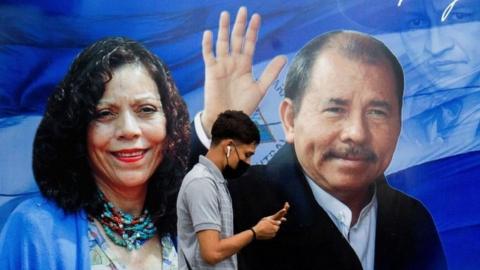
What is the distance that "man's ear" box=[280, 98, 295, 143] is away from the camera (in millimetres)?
4059

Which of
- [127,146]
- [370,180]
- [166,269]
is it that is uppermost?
[127,146]

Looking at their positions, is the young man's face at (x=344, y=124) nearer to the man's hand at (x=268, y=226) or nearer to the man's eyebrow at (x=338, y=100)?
the man's eyebrow at (x=338, y=100)

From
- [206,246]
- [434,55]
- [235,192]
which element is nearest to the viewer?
[206,246]

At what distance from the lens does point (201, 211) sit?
3.45m

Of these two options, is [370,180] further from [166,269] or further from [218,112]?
[166,269]

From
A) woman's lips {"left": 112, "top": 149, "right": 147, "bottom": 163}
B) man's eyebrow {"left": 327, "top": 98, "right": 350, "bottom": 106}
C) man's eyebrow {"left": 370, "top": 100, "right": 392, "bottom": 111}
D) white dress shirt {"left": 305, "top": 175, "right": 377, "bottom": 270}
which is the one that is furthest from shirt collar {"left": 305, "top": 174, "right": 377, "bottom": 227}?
woman's lips {"left": 112, "top": 149, "right": 147, "bottom": 163}

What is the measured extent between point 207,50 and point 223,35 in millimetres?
121

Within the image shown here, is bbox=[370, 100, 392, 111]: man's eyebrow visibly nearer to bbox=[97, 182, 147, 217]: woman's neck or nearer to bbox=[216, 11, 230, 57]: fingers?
bbox=[216, 11, 230, 57]: fingers

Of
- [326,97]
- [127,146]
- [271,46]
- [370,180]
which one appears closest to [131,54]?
[127,146]

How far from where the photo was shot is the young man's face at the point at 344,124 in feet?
13.2

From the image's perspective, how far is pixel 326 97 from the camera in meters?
4.03

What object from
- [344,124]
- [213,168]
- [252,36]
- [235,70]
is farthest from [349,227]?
[252,36]

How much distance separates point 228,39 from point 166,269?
128cm

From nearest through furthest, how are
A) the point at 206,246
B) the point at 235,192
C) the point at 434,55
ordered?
the point at 206,246
the point at 235,192
the point at 434,55
